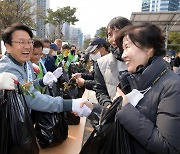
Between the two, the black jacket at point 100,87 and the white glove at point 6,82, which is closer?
the white glove at point 6,82

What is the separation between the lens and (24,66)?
7.24 ft

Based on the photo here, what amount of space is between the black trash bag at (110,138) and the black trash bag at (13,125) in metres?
0.51

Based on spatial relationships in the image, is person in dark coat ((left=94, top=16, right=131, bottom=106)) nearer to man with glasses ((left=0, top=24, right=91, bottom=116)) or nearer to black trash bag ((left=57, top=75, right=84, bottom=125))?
man with glasses ((left=0, top=24, right=91, bottom=116))

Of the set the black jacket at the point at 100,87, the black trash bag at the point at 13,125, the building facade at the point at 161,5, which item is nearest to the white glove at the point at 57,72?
the black jacket at the point at 100,87

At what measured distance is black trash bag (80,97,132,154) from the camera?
1.24 m

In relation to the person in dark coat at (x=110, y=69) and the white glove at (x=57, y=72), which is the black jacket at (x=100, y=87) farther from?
the white glove at (x=57, y=72)

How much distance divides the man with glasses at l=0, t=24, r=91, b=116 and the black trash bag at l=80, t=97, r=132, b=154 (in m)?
0.56

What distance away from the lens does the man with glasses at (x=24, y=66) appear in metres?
2.01

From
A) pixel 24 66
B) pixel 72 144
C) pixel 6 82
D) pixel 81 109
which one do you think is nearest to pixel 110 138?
pixel 81 109

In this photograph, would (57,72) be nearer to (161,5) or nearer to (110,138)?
(110,138)

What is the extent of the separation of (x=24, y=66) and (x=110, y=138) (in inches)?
51.9

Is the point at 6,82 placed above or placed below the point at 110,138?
above

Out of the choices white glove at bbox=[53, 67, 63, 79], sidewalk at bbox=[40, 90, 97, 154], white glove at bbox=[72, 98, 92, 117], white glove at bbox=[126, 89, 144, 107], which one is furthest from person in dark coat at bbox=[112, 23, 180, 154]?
white glove at bbox=[53, 67, 63, 79]

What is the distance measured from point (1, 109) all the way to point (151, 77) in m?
1.10
